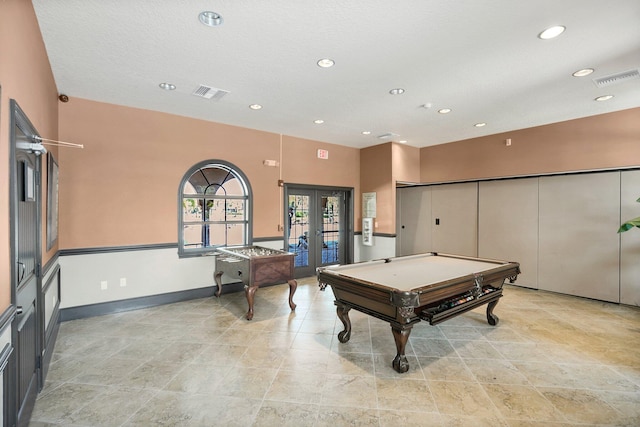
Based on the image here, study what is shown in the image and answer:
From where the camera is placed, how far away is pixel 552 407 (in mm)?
2207

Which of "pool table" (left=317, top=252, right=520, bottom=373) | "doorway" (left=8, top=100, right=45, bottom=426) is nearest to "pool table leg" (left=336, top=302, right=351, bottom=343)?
"pool table" (left=317, top=252, right=520, bottom=373)

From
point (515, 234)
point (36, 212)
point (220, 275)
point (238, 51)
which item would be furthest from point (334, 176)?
point (36, 212)

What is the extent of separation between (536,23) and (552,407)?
292 centimetres

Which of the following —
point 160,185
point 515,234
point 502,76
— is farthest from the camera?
point 515,234

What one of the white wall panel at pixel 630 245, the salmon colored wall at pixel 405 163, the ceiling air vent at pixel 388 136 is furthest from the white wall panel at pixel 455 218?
the white wall panel at pixel 630 245

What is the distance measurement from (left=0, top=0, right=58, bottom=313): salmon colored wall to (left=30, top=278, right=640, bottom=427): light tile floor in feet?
3.81

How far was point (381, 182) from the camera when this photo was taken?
21.6ft

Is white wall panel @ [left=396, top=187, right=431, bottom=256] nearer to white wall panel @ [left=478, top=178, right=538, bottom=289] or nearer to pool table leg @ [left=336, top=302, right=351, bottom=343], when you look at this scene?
white wall panel @ [left=478, top=178, right=538, bottom=289]

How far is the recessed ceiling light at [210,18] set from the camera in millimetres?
2277

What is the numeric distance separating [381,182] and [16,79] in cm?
571

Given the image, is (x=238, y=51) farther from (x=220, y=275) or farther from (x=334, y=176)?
(x=334, y=176)

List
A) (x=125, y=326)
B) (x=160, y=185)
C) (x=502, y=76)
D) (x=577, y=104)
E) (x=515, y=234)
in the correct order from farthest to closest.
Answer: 1. (x=515, y=234)
2. (x=160, y=185)
3. (x=577, y=104)
4. (x=125, y=326)
5. (x=502, y=76)

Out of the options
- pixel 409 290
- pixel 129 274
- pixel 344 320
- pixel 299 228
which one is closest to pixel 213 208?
pixel 129 274

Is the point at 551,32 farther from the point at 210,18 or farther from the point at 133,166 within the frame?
the point at 133,166
